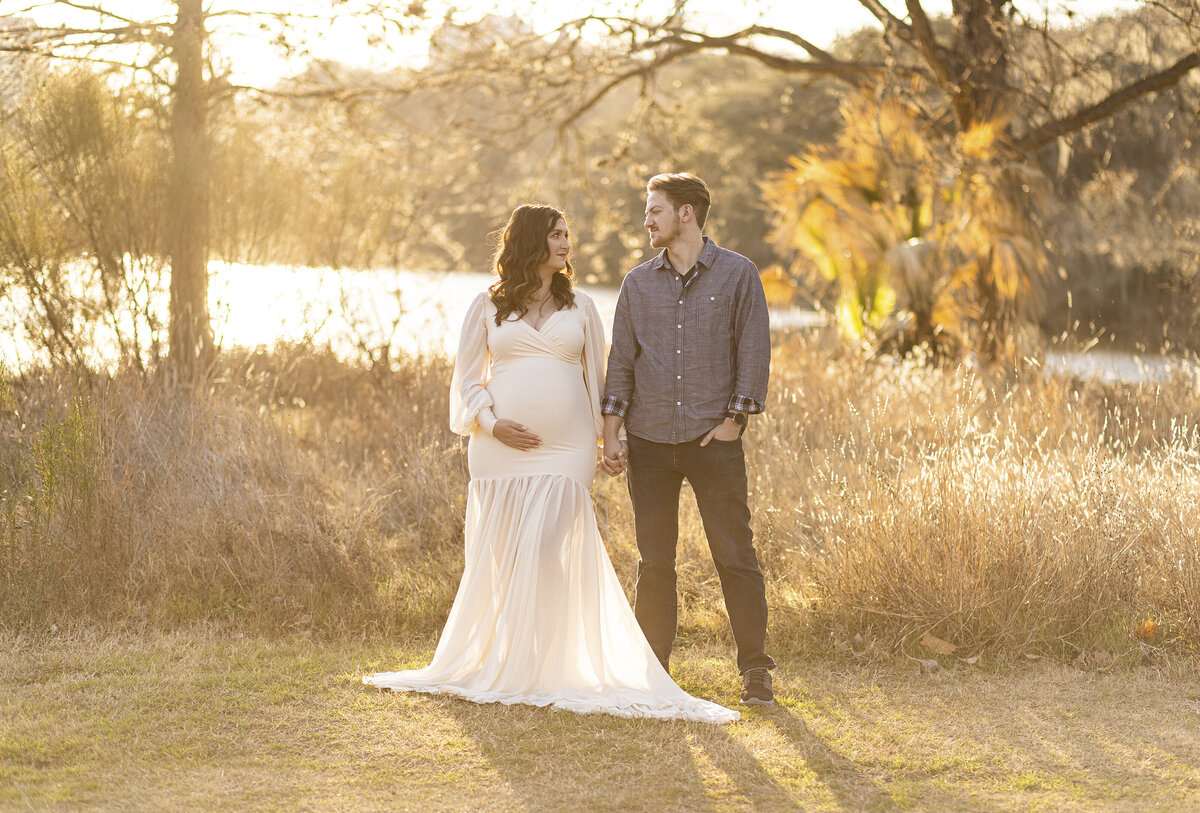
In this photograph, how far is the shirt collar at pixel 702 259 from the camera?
14.9 ft

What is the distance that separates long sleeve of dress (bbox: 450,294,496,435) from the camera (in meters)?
4.58

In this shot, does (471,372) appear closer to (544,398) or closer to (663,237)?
(544,398)

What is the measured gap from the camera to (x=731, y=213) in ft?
92.9

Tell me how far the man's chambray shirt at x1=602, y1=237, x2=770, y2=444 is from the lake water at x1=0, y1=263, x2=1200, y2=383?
14.5ft

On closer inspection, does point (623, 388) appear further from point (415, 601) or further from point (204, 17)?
point (204, 17)

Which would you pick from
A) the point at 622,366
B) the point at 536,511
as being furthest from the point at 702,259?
the point at 536,511

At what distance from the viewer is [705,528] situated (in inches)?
Answer: 180

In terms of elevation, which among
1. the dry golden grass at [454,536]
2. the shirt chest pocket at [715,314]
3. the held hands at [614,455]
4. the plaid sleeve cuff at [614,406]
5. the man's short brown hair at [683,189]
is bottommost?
the dry golden grass at [454,536]

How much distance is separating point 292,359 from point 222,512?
462 centimetres

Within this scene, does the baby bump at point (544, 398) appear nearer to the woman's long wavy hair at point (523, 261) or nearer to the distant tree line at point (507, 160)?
the woman's long wavy hair at point (523, 261)

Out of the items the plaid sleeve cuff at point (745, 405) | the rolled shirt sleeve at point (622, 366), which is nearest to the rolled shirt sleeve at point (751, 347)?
the plaid sleeve cuff at point (745, 405)

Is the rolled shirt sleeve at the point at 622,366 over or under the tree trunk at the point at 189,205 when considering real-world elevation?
under

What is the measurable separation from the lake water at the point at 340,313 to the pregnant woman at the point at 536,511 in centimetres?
439

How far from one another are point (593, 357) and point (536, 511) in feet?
2.07
